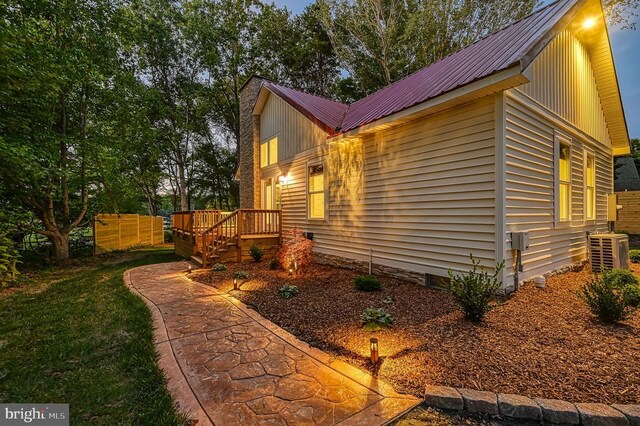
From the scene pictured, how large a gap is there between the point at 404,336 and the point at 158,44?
21.6 metres

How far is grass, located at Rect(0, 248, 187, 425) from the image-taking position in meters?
2.33

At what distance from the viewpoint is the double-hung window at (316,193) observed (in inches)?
331

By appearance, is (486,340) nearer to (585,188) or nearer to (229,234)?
(585,188)

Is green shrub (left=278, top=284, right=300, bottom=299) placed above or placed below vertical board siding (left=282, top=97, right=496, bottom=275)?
below

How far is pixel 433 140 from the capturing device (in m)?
5.38

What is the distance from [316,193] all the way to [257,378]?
633 centimetres

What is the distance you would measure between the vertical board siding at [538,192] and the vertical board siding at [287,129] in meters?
4.57

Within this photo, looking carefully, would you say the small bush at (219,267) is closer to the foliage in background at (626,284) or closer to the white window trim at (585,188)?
the foliage in background at (626,284)

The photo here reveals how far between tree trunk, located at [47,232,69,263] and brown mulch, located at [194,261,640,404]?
8204mm

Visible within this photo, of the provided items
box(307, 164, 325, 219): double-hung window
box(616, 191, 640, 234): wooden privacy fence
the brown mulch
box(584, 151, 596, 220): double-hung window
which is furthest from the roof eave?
box(616, 191, 640, 234): wooden privacy fence

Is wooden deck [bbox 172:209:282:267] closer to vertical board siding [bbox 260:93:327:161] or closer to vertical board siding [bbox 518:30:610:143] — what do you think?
vertical board siding [bbox 260:93:327:161]

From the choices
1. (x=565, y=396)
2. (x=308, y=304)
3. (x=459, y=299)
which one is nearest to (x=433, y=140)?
(x=459, y=299)

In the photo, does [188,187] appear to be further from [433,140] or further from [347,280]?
[433,140]

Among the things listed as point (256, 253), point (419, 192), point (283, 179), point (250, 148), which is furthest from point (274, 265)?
point (250, 148)
